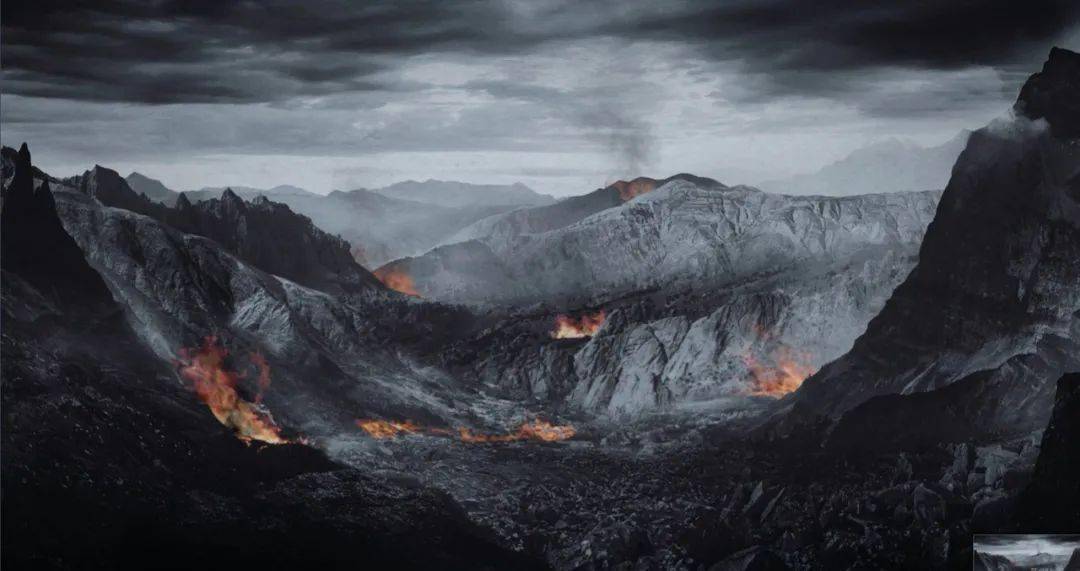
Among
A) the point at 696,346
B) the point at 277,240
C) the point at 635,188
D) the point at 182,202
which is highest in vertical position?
the point at 182,202

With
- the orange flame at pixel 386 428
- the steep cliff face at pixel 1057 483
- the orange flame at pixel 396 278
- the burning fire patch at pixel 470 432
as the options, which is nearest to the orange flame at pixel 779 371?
the burning fire patch at pixel 470 432

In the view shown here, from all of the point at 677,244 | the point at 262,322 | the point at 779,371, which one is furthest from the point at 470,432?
the point at 677,244

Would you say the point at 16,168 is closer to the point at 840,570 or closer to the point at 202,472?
the point at 202,472

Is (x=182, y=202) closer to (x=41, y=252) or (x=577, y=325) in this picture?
(x=41, y=252)

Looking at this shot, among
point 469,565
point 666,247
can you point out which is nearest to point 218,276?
point 469,565

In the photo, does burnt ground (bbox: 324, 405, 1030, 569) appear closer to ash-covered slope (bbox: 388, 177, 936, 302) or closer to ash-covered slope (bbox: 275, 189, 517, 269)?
ash-covered slope (bbox: 388, 177, 936, 302)
